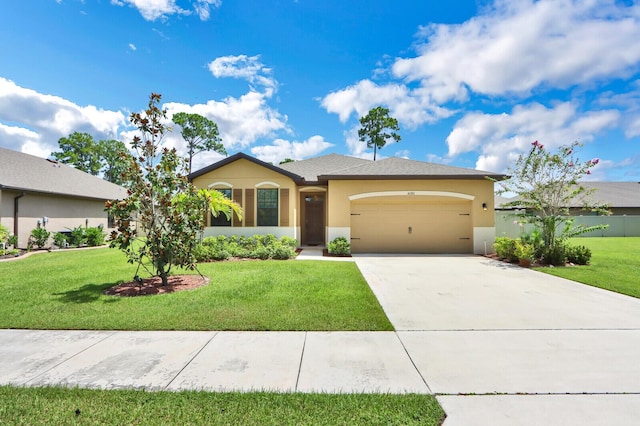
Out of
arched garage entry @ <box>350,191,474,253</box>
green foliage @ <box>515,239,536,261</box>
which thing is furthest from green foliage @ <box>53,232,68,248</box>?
green foliage @ <box>515,239,536,261</box>

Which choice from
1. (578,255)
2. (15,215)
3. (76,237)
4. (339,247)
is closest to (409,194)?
(339,247)

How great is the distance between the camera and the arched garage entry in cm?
1383

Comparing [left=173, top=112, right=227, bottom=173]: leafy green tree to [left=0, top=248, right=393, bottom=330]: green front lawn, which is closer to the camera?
[left=0, top=248, right=393, bottom=330]: green front lawn

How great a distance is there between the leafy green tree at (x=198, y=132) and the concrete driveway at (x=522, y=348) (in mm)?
33883

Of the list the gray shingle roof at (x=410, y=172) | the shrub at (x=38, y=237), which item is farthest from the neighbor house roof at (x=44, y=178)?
the gray shingle roof at (x=410, y=172)

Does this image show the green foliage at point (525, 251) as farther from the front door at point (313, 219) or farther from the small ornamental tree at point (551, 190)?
the front door at point (313, 219)

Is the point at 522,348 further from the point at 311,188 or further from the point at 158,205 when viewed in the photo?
the point at 311,188

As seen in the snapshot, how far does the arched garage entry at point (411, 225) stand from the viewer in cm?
1383

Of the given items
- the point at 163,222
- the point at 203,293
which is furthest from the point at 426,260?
the point at 163,222

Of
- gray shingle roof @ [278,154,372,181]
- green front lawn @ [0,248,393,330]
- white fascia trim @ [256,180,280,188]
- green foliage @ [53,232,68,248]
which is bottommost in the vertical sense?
green front lawn @ [0,248,393,330]

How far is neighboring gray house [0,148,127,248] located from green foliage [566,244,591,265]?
59.7 feet

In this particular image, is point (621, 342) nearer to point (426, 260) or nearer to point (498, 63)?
point (426, 260)

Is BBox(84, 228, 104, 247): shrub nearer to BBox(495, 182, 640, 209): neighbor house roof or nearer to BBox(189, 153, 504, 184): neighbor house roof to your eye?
BBox(189, 153, 504, 184): neighbor house roof

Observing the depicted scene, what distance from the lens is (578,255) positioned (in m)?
10.4
